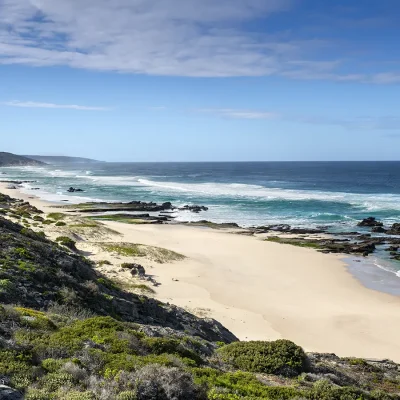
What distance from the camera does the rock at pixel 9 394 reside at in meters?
4.89

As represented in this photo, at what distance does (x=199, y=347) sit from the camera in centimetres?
912

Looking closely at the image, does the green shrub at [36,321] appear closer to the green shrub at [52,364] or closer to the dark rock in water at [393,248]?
the green shrub at [52,364]

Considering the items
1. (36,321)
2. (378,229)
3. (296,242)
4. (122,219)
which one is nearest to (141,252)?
(296,242)

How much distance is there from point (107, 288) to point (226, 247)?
18.7 metres

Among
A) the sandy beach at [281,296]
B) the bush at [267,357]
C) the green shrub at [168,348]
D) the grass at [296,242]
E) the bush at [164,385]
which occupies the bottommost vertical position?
the sandy beach at [281,296]

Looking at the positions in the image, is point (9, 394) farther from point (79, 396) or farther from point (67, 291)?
point (67, 291)

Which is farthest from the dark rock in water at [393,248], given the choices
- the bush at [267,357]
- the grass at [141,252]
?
the bush at [267,357]

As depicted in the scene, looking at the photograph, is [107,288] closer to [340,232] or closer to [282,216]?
[340,232]

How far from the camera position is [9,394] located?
4.96m

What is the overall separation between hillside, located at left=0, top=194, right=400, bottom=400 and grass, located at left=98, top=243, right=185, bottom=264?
1178 cm

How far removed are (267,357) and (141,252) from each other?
17.4m

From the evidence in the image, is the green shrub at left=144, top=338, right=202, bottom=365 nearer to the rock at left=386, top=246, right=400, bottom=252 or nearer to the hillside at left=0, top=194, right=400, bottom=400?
the hillside at left=0, top=194, right=400, bottom=400

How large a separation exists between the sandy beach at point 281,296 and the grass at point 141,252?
60 centimetres

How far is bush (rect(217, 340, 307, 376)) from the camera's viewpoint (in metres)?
8.40
